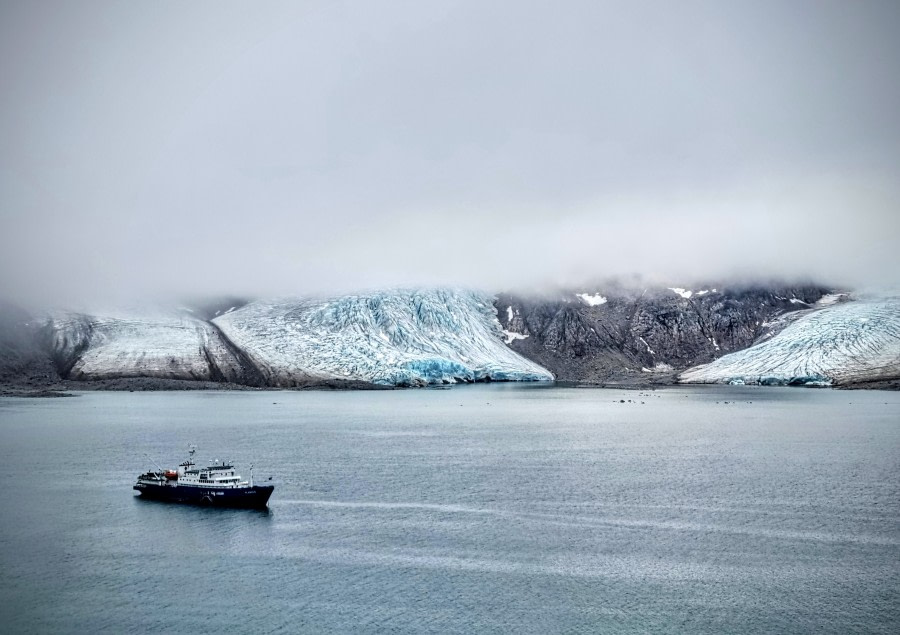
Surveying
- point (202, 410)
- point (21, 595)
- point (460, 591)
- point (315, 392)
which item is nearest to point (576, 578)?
point (460, 591)

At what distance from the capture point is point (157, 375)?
6796 inches

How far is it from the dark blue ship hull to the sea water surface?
125cm

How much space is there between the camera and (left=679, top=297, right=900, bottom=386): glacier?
172875 mm

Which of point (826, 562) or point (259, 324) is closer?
point (826, 562)

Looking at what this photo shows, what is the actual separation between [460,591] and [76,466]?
46450 millimetres

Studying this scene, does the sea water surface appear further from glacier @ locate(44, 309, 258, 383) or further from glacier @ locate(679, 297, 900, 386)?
glacier @ locate(679, 297, 900, 386)

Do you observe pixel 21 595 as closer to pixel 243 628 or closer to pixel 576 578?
pixel 243 628

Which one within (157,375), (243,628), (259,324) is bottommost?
(243,628)

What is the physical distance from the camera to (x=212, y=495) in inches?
2183

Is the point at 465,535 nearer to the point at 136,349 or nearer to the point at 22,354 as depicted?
the point at 136,349

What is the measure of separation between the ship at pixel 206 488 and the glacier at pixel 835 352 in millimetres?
156799

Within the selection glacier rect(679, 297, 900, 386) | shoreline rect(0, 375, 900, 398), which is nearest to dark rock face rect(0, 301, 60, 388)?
shoreline rect(0, 375, 900, 398)

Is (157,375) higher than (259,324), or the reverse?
(259,324)

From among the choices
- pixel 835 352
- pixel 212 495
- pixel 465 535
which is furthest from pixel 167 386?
pixel 835 352
